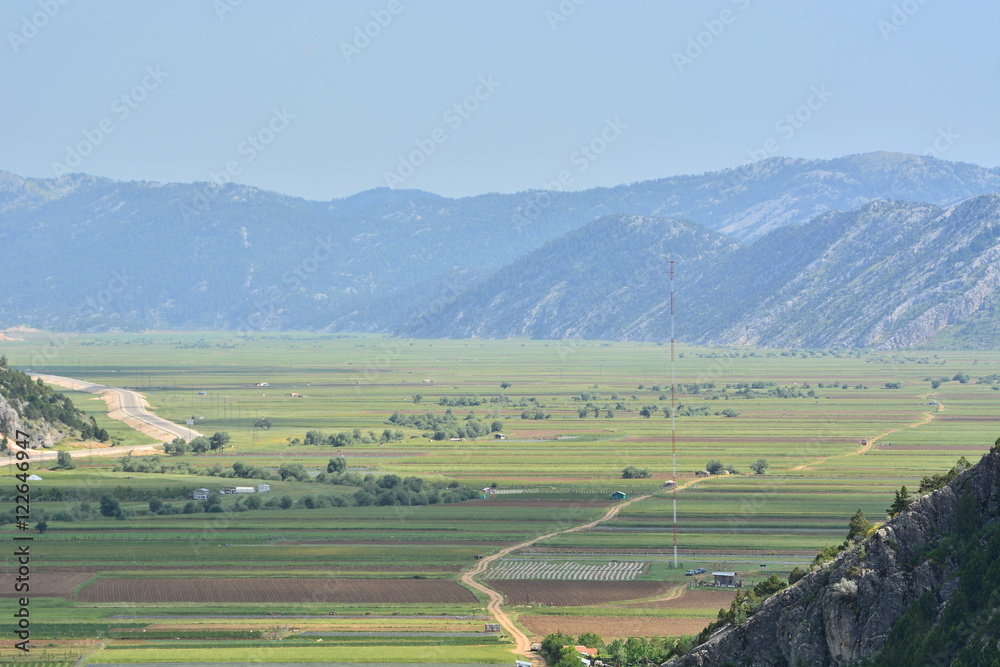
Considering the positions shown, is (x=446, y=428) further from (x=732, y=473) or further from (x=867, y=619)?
(x=867, y=619)

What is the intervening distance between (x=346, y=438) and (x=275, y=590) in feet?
220

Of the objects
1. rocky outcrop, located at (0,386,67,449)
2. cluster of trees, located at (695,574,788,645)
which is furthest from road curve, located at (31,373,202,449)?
cluster of trees, located at (695,574,788,645)

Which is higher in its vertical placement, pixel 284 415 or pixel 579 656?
pixel 284 415

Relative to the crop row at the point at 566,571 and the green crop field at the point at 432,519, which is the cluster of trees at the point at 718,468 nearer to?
the green crop field at the point at 432,519

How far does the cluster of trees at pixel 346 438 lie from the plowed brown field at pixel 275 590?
62.2 meters

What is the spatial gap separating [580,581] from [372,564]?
466 inches

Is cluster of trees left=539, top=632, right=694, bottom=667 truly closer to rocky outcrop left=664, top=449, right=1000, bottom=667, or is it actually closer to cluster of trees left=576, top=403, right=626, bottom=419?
rocky outcrop left=664, top=449, right=1000, bottom=667

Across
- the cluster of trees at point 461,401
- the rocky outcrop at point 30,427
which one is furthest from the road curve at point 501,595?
the cluster of trees at point 461,401

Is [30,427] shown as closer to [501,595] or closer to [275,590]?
[275,590]

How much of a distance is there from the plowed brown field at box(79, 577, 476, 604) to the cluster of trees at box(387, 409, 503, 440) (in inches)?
2745

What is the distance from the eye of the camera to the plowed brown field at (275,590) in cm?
6369

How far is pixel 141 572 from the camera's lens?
7050 centimetres

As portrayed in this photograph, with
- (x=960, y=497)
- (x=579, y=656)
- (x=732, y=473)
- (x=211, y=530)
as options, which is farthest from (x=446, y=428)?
(x=960, y=497)

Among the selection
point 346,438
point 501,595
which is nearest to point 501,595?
point 501,595
